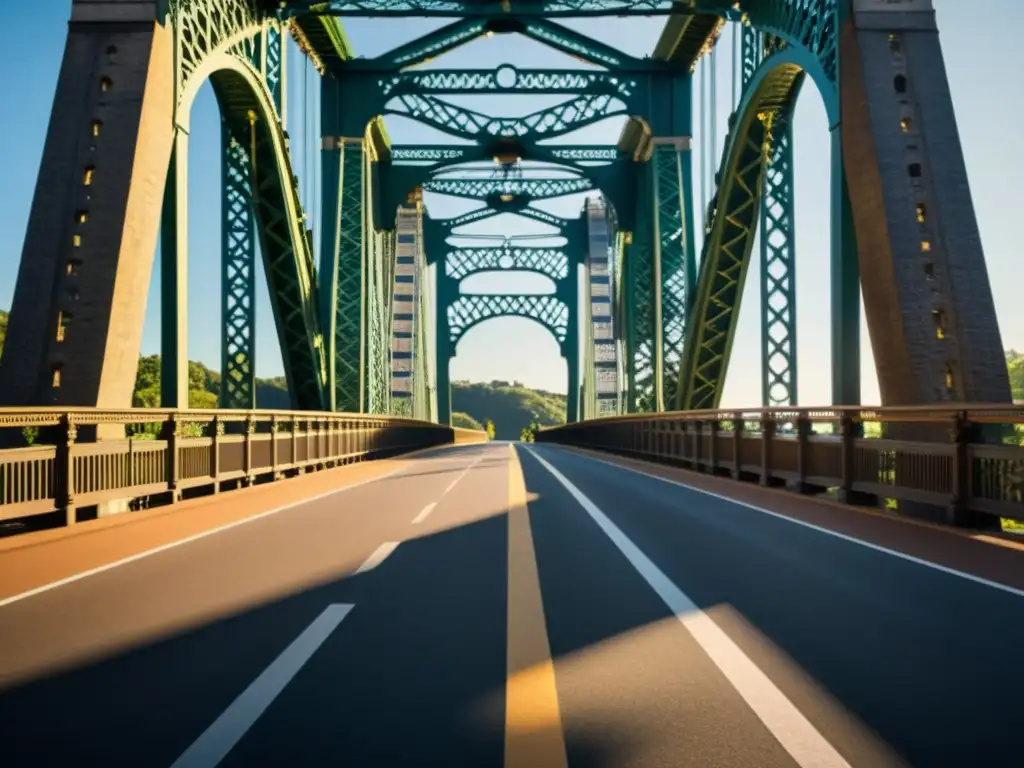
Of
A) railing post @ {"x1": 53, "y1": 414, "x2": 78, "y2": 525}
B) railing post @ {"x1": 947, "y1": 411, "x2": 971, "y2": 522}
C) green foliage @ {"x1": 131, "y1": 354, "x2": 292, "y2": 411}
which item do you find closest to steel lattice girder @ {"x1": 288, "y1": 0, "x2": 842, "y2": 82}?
railing post @ {"x1": 947, "y1": 411, "x2": 971, "y2": 522}

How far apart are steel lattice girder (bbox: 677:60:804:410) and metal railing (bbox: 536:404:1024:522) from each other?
728 centimetres

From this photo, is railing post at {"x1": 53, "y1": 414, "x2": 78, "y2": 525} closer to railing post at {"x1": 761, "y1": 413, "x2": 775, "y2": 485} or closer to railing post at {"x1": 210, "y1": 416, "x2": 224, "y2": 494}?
railing post at {"x1": 210, "y1": 416, "x2": 224, "y2": 494}

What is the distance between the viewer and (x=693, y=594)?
6523 millimetres

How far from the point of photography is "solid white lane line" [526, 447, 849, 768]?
141 inches

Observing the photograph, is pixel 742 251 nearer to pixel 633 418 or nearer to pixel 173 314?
pixel 633 418

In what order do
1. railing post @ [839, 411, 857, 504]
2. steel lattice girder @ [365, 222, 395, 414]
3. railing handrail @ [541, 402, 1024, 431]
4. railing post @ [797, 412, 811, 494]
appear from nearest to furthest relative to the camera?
railing handrail @ [541, 402, 1024, 431]
railing post @ [839, 411, 857, 504]
railing post @ [797, 412, 811, 494]
steel lattice girder @ [365, 222, 395, 414]

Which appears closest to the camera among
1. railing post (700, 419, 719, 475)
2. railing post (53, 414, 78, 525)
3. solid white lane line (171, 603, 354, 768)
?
solid white lane line (171, 603, 354, 768)

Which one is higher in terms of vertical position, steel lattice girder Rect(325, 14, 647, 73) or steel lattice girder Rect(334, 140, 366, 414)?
steel lattice girder Rect(325, 14, 647, 73)

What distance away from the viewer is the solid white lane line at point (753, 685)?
3.57m

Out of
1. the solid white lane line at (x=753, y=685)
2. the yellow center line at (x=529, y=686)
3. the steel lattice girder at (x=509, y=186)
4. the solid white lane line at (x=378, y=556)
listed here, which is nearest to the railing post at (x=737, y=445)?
the solid white lane line at (x=378, y=556)

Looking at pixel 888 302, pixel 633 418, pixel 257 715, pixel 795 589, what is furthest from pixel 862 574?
pixel 633 418

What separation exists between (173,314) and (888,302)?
10.6 meters

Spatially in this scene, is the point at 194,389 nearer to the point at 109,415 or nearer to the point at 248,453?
the point at 248,453

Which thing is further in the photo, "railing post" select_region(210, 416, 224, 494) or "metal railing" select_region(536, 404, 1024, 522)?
"railing post" select_region(210, 416, 224, 494)
